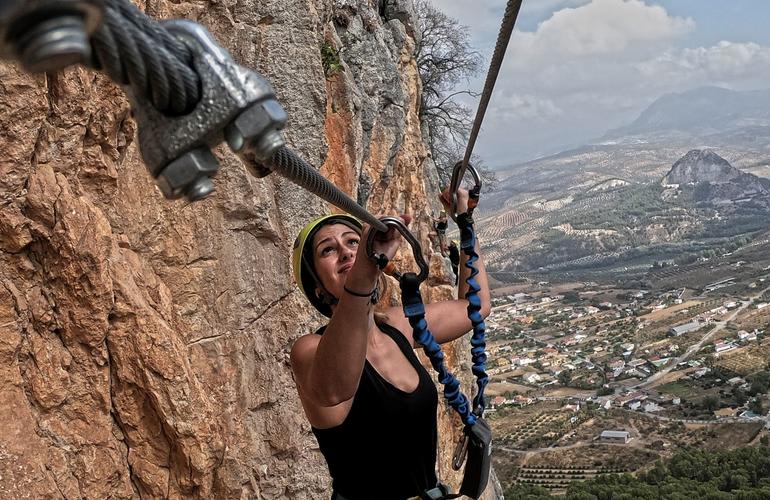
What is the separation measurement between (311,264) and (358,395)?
586mm

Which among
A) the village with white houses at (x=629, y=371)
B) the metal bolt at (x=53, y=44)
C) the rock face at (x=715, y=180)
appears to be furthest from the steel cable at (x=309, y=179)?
the rock face at (x=715, y=180)

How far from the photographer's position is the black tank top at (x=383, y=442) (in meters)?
2.28

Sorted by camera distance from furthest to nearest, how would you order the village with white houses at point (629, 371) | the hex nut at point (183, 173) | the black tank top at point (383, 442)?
1. the village with white houses at point (629, 371)
2. the black tank top at point (383, 442)
3. the hex nut at point (183, 173)

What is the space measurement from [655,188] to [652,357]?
100429 millimetres

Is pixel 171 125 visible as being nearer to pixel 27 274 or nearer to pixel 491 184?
pixel 27 274

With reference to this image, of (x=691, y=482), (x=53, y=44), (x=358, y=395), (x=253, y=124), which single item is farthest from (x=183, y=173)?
(x=691, y=482)

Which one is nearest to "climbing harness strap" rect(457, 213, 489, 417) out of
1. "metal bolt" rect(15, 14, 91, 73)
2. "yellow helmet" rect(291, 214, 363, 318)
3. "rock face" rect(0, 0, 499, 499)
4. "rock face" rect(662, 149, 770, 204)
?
"yellow helmet" rect(291, 214, 363, 318)

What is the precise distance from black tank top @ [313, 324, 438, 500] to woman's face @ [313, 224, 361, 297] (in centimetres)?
36

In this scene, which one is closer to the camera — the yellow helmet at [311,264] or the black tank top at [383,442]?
the black tank top at [383,442]

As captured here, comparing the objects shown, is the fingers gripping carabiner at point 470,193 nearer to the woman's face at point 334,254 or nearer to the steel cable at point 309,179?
the woman's face at point 334,254

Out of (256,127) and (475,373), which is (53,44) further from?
(475,373)

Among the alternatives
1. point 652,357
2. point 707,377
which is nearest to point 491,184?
point 707,377

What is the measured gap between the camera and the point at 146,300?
413 centimetres

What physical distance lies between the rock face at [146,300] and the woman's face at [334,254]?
6.12 feet
